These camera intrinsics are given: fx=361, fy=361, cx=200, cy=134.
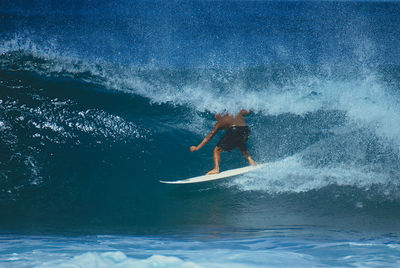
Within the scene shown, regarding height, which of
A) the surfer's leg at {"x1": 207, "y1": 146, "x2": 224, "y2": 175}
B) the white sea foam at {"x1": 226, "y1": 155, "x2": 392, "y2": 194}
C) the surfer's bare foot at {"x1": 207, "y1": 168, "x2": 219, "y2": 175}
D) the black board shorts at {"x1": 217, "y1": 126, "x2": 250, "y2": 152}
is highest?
the black board shorts at {"x1": 217, "y1": 126, "x2": 250, "y2": 152}

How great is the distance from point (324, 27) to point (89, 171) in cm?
1569

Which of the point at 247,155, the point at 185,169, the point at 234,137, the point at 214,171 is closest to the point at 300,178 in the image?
the point at 247,155

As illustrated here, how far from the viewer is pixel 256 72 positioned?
31.6 feet

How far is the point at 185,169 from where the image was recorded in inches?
209

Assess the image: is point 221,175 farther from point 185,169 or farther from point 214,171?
point 185,169

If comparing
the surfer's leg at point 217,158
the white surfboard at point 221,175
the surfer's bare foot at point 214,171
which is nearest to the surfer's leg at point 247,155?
the white surfboard at point 221,175

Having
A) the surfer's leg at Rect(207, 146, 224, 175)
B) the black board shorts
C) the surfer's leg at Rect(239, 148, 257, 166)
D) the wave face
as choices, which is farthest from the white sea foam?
the black board shorts

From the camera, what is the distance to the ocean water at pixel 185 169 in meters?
3.18

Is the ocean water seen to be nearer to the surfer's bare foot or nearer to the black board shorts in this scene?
the surfer's bare foot

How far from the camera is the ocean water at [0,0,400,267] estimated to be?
3179mm

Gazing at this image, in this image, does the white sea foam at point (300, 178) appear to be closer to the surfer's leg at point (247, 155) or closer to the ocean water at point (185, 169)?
the ocean water at point (185, 169)

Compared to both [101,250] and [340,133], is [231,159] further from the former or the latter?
[101,250]

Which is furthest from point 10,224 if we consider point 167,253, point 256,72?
point 256,72

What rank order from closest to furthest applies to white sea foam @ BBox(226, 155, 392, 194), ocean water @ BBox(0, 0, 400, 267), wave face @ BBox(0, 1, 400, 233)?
ocean water @ BBox(0, 0, 400, 267)
wave face @ BBox(0, 1, 400, 233)
white sea foam @ BBox(226, 155, 392, 194)
